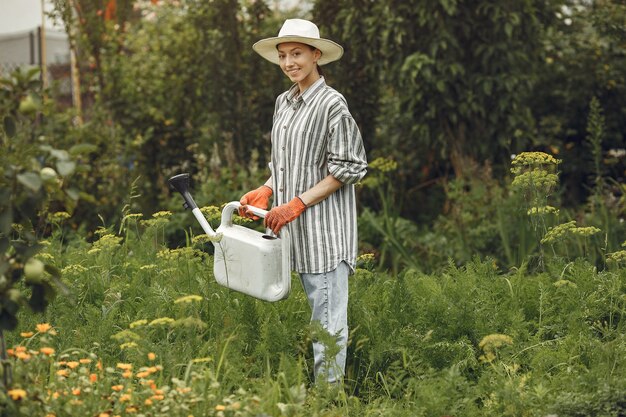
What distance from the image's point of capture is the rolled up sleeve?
397 cm

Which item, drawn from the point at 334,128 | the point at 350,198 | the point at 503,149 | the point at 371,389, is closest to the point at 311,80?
the point at 334,128

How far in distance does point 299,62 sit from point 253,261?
2.72 feet

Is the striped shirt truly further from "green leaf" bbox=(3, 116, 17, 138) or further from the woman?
"green leaf" bbox=(3, 116, 17, 138)

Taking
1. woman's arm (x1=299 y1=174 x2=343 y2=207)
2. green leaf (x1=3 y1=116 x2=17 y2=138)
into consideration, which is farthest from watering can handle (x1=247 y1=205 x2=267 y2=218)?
green leaf (x1=3 y1=116 x2=17 y2=138)

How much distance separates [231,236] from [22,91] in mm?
1186

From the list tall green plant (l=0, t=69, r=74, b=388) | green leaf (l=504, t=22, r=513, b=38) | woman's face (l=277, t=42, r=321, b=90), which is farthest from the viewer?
green leaf (l=504, t=22, r=513, b=38)

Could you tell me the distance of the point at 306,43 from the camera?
4.07 m

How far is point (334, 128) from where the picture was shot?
4.01 m

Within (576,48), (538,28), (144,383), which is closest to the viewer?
(144,383)

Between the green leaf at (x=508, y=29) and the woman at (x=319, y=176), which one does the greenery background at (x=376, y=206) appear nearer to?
the green leaf at (x=508, y=29)

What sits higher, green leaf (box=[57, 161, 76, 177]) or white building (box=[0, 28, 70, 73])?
green leaf (box=[57, 161, 76, 177])

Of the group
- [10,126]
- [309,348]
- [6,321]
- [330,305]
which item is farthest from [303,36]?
[6,321]

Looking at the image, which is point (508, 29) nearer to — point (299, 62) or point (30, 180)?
point (299, 62)

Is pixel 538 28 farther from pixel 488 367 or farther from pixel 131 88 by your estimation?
pixel 488 367
